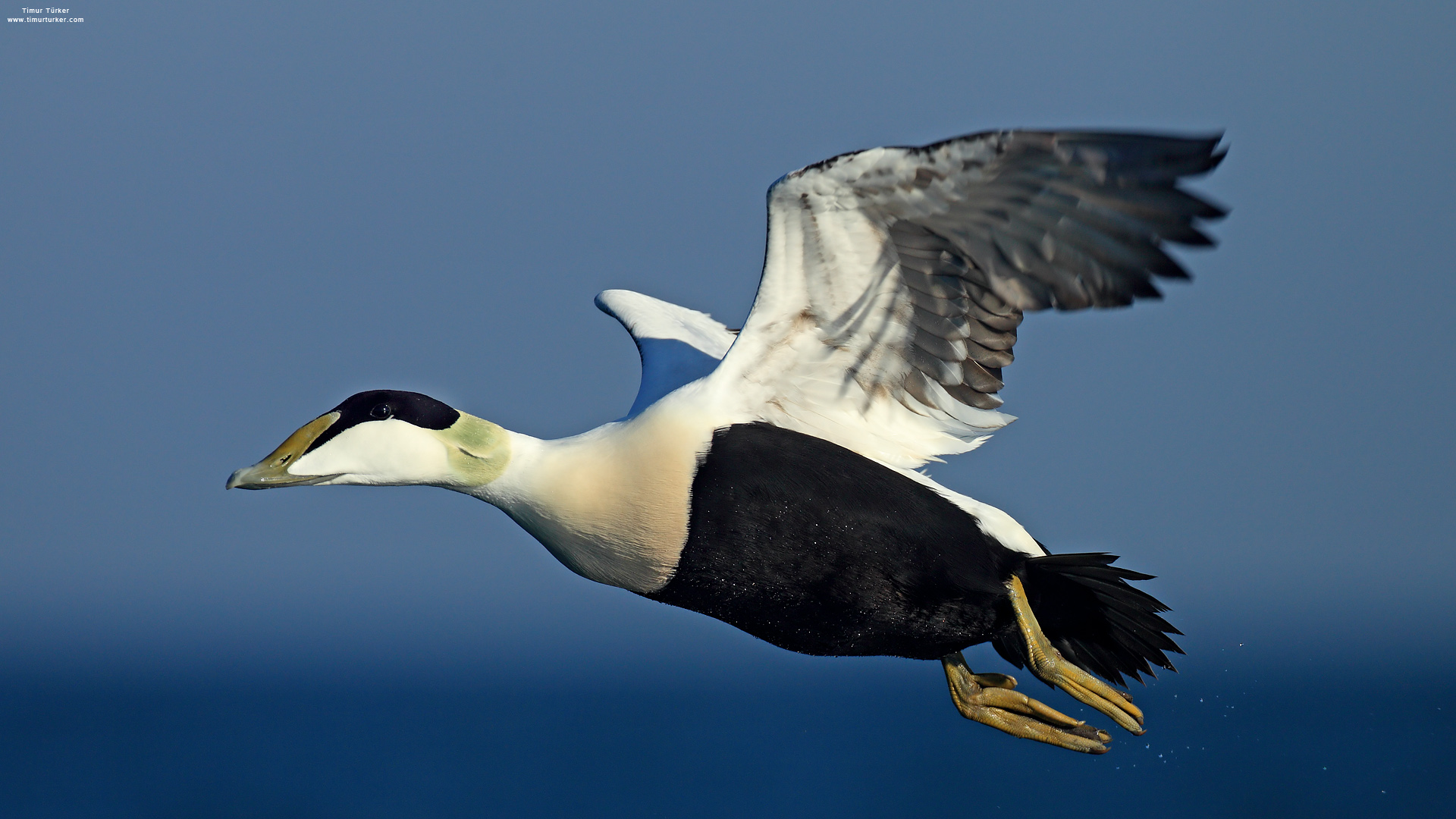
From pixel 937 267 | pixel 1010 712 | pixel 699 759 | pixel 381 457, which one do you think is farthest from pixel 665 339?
pixel 699 759

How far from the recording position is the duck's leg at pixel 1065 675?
5062mm

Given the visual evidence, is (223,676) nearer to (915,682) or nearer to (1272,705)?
(915,682)

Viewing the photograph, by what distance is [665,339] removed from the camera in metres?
6.67

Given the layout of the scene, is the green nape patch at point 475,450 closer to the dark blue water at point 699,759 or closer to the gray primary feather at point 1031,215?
the gray primary feather at point 1031,215

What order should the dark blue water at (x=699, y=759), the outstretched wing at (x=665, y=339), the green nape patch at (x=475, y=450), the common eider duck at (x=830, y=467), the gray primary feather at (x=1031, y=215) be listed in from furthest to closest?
the dark blue water at (x=699, y=759) < the outstretched wing at (x=665, y=339) < the green nape patch at (x=475, y=450) < the common eider duck at (x=830, y=467) < the gray primary feather at (x=1031, y=215)

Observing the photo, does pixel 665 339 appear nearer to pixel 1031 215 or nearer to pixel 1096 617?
pixel 1096 617

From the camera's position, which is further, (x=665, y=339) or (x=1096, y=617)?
(x=665, y=339)

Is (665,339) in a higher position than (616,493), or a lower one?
higher

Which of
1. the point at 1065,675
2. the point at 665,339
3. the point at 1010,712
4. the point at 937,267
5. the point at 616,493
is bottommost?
the point at 1010,712

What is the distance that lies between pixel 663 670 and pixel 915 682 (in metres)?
47.3

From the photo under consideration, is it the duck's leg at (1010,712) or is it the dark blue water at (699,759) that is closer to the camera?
the duck's leg at (1010,712)

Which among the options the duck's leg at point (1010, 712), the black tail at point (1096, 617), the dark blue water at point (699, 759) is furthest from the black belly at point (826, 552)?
the dark blue water at point (699, 759)

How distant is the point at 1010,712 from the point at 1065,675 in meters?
0.58

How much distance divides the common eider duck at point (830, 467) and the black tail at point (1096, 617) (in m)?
0.01
